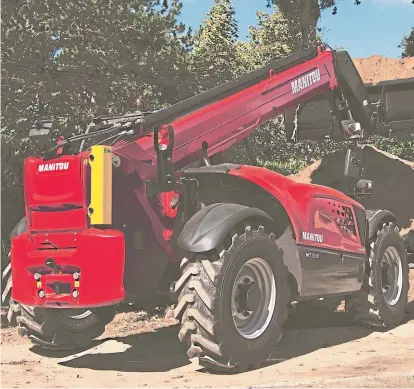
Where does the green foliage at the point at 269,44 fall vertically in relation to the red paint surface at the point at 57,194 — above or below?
above

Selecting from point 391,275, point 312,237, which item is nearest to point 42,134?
point 312,237

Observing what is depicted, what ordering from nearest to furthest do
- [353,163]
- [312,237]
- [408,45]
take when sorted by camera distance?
[312,237], [353,163], [408,45]

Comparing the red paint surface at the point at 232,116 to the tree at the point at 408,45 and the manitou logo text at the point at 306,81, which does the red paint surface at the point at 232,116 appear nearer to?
the manitou logo text at the point at 306,81

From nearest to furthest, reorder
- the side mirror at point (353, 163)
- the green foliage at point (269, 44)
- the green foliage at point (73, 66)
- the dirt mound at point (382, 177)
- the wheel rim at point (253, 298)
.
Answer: the wheel rim at point (253, 298) < the side mirror at point (353, 163) < the green foliage at point (73, 66) < the dirt mound at point (382, 177) < the green foliage at point (269, 44)

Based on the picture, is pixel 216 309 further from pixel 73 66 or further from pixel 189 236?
pixel 73 66

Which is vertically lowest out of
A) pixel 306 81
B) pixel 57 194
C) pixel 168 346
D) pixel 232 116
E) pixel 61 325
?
pixel 168 346

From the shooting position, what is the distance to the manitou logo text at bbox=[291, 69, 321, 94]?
8.20 metres

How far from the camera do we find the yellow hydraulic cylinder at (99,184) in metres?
5.32

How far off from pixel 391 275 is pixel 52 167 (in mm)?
4516

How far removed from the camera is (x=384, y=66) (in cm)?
4441

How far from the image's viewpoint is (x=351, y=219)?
735 cm

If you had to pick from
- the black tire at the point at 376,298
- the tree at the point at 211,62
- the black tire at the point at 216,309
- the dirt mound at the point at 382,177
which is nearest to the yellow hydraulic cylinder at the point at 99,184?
the black tire at the point at 216,309

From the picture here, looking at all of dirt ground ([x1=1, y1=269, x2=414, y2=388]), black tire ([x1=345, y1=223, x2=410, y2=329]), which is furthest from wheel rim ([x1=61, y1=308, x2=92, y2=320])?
black tire ([x1=345, y1=223, x2=410, y2=329])

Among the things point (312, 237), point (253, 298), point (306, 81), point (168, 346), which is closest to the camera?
point (253, 298)
